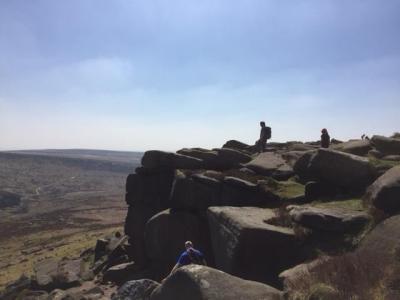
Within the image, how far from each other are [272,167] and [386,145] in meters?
7.11

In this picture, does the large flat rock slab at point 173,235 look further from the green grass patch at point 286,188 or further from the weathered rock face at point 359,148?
the weathered rock face at point 359,148

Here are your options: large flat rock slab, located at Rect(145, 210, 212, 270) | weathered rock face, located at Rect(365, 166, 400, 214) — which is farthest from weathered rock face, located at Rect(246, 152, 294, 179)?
weathered rock face, located at Rect(365, 166, 400, 214)

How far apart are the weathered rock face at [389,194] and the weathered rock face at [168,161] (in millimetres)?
16225

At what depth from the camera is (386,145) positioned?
90.4 ft

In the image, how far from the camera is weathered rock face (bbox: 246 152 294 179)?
26.9 m

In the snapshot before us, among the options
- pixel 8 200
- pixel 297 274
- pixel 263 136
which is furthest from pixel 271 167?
pixel 8 200

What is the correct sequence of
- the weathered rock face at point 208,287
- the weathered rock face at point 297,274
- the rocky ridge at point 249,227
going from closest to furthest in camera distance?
the weathered rock face at point 208,287 → the weathered rock face at point 297,274 → the rocky ridge at point 249,227

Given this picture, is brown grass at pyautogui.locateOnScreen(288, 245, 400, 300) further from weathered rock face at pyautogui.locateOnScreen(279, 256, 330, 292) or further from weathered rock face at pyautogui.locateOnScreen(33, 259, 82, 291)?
weathered rock face at pyautogui.locateOnScreen(33, 259, 82, 291)

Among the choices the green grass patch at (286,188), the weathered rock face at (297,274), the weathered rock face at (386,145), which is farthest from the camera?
the weathered rock face at (386,145)

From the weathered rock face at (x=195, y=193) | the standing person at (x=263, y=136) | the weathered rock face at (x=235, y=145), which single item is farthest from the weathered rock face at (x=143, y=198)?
the weathered rock face at (x=235, y=145)

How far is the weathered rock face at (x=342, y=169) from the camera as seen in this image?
21.5 metres

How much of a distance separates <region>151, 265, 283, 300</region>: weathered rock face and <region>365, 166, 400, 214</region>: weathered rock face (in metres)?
6.69

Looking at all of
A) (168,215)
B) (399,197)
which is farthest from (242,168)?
(399,197)

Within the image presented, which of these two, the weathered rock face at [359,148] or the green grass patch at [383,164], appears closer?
the green grass patch at [383,164]
